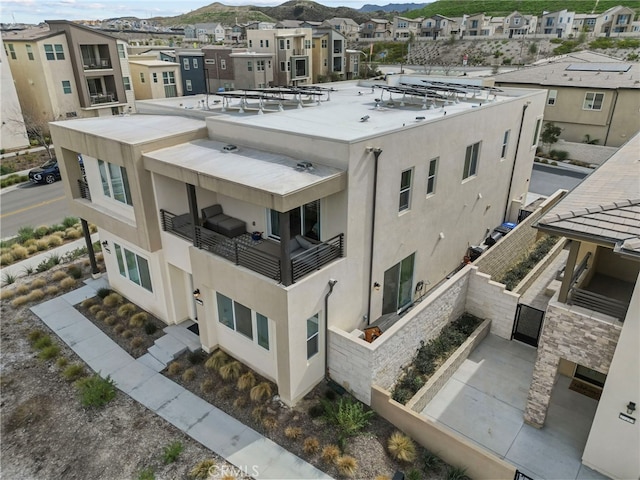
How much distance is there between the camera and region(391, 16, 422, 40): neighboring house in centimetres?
11725

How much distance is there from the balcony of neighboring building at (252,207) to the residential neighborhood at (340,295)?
0.08 meters

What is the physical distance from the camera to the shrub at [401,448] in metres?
11.3

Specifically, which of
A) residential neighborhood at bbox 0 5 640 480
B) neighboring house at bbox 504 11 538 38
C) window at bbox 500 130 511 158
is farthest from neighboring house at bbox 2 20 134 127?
neighboring house at bbox 504 11 538 38

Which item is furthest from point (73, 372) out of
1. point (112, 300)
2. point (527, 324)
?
point (527, 324)

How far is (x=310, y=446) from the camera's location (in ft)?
37.8

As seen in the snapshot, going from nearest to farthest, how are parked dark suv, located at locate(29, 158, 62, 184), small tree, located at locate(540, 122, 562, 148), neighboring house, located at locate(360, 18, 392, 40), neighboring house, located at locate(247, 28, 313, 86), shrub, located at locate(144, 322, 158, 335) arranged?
shrub, located at locate(144, 322, 158, 335), parked dark suv, located at locate(29, 158, 62, 184), small tree, located at locate(540, 122, 562, 148), neighboring house, located at locate(247, 28, 313, 86), neighboring house, located at locate(360, 18, 392, 40)

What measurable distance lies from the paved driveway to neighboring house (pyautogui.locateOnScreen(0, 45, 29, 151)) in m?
49.1

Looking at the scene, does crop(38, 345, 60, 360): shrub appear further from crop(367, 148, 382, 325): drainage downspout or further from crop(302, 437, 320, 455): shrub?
crop(367, 148, 382, 325): drainage downspout

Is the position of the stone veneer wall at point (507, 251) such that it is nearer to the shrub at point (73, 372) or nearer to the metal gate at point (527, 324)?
the metal gate at point (527, 324)

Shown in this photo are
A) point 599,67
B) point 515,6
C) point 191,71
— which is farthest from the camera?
point 515,6

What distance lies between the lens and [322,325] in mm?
A: 12945

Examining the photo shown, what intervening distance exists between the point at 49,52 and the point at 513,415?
53917 mm

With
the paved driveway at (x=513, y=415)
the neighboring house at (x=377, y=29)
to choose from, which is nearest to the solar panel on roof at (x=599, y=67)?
the paved driveway at (x=513, y=415)

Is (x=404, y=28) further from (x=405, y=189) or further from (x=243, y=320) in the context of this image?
(x=243, y=320)
